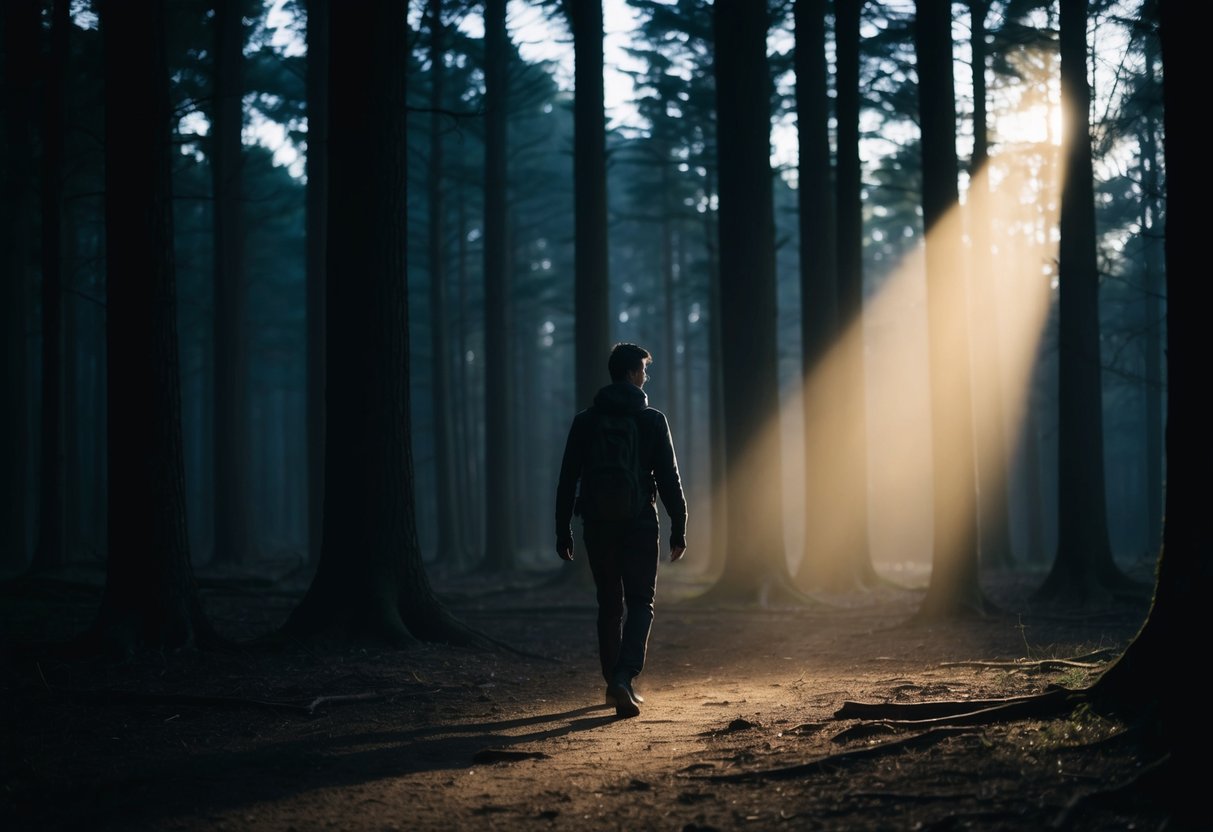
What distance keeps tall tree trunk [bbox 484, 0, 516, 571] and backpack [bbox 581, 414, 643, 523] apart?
17381mm

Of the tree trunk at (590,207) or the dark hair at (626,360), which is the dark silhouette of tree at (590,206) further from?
the dark hair at (626,360)

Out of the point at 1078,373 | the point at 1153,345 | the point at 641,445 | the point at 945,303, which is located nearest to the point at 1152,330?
the point at 1153,345

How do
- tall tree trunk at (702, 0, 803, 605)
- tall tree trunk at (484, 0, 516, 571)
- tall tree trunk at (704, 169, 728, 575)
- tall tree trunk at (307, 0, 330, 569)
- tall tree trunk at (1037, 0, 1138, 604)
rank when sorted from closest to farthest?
tall tree trunk at (1037, 0, 1138, 604) → tall tree trunk at (702, 0, 803, 605) → tall tree trunk at (307, 0, 330, 569) → tall tree trunk at (484, 0, 516, 571) → tall tree trunk at (704, 169, 728, 575)

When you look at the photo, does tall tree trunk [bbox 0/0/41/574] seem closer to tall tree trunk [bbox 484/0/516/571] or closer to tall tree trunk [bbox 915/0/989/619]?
tall tree trunk [bbox 484/0/516/571]

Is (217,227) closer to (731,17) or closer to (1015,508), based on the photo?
(731,17)

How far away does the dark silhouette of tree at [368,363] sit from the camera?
10.1m

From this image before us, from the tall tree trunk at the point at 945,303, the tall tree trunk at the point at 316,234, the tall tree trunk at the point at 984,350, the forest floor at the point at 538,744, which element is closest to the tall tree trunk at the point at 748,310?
the tall tree trunk at the point at 945,303

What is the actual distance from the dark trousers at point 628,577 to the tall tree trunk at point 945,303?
631 cm

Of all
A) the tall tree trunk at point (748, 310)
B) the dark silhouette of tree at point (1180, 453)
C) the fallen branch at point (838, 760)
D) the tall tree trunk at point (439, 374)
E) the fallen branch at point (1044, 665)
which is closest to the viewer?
the dark silhouette of tree at point (1180, 453)

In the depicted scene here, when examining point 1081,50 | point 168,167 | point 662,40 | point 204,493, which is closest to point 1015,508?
point 662,40

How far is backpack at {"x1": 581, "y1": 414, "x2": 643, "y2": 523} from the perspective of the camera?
7.07 m

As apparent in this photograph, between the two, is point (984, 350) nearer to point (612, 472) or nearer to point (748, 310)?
point (748, 310)

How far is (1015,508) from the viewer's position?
169 ft

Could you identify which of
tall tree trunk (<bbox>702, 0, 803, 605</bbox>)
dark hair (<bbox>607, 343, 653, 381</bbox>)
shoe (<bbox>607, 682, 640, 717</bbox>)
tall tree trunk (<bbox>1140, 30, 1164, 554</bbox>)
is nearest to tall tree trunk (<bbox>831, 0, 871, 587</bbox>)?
tall tree trunk (<bbox>702, 0, 803, 605</bbox>)
